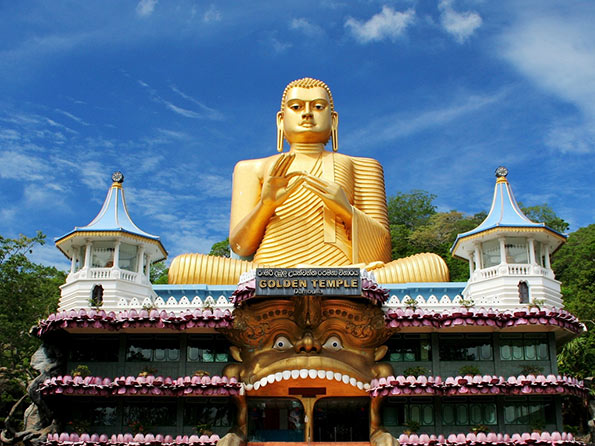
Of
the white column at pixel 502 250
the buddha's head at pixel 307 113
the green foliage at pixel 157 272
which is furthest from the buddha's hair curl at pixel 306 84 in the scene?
the green foliage at pixel 157 272

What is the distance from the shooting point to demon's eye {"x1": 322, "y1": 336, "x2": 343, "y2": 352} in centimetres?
2070

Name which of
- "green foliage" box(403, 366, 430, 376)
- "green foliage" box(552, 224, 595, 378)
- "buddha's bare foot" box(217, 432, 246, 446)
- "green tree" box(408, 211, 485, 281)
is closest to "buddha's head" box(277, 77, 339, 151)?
"green foliage" box(403, 366, 430, 376)

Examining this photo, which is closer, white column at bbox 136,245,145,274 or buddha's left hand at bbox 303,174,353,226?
white column at bbox 136,245,145,274

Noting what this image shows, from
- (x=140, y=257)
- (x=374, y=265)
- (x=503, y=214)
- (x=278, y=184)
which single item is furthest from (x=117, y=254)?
(x=503, y=214)

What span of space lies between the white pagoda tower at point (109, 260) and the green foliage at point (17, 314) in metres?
4.05

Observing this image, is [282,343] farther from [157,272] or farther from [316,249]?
[157,272]

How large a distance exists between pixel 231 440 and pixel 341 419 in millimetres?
3575

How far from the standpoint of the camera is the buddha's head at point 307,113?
88.9ft

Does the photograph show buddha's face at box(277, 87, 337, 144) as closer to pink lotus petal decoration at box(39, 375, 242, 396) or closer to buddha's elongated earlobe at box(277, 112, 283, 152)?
buddha's elongated earlobe at box(277, 112, 283, 152)

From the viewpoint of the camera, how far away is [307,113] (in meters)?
27.0

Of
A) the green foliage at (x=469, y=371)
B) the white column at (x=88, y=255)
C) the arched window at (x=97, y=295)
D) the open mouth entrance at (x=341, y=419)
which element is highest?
the white column at (x=88, y=255)

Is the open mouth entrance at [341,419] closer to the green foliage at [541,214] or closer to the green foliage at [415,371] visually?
the green foliage at [415,371]

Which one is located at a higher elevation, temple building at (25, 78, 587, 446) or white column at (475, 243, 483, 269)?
white column at (475, 243, 483, 269)

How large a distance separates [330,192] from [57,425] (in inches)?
423
